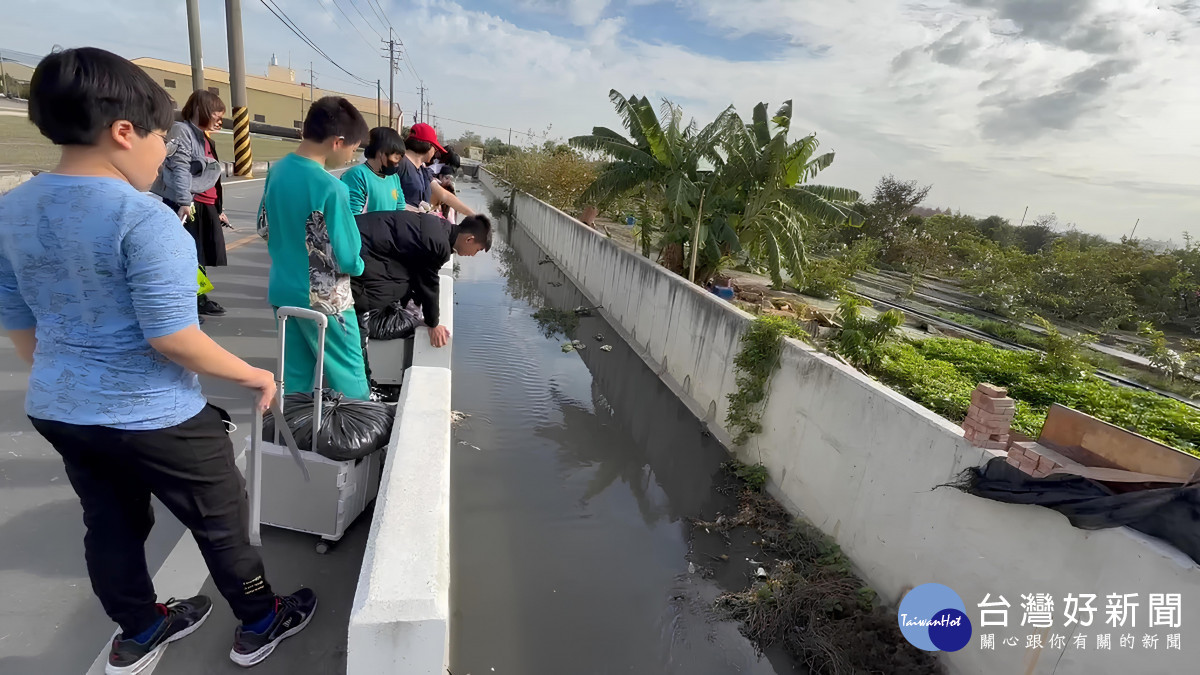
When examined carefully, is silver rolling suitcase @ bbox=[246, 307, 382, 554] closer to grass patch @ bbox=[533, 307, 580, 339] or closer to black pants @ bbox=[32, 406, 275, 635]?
black pants @ bbox=[32, 406, 275, 635]

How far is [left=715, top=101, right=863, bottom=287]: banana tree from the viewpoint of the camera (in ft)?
25.3

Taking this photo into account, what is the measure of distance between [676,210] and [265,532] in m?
7.27

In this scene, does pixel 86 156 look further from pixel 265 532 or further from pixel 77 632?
pixel 265 532

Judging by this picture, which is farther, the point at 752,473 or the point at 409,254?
the point at 752,473

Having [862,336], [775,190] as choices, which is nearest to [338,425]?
[862,336]

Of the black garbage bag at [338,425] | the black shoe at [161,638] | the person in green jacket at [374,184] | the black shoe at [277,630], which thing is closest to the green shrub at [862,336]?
the person in green jacket at [374,184]

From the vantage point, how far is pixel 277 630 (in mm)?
2146

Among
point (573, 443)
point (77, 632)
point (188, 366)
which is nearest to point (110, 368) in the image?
point (188, 366)

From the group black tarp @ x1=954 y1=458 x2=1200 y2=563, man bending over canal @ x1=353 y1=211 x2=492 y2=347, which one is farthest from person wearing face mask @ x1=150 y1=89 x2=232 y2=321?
black tarp @ x1=954 y1=458 x2=1200 y2=563

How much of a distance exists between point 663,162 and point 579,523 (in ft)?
20.3

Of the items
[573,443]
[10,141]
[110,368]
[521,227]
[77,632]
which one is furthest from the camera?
[521,227]

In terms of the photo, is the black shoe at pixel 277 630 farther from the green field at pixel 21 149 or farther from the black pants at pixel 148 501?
the green field at pixel 21 149

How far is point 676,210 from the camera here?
8875mm

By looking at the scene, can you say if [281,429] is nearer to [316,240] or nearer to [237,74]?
[316,240]
